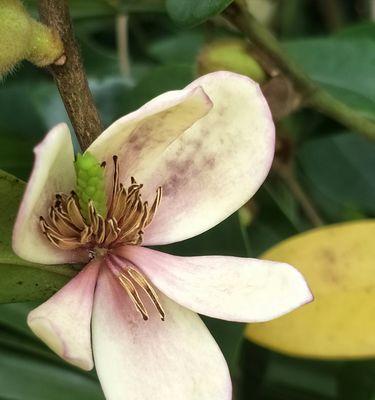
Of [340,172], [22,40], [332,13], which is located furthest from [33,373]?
[332,13]

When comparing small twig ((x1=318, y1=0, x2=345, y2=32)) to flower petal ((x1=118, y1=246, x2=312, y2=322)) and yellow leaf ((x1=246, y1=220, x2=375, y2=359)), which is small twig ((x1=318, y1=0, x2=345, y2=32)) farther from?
flower petal ((x1=118, y1=246, x2=312, y2=322))

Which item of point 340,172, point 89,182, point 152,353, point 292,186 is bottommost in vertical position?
point 340,172

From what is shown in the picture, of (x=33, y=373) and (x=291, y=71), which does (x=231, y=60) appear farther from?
(x=33, y=373)

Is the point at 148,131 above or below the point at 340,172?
above

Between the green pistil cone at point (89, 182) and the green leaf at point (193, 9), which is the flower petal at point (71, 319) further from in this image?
the green leaf at point (193, 9)

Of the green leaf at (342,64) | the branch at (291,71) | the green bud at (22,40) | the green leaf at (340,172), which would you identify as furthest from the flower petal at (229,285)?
the green leaf at (340,172)
